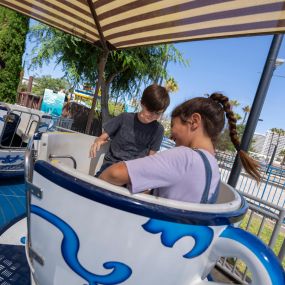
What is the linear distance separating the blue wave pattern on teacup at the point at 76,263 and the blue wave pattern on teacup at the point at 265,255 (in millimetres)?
342

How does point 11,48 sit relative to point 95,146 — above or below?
above

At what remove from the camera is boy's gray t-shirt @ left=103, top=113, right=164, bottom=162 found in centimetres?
198

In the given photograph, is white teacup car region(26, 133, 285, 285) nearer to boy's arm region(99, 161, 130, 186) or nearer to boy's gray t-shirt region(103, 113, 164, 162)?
boy's arm region(99, 161, 130, 186)

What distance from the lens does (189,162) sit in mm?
920

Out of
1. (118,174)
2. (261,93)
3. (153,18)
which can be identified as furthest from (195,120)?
(153,18)

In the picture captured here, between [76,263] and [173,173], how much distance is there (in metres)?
0.39

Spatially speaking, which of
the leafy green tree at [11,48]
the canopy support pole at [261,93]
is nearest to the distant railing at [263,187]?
the canopy support pole at [261,93]

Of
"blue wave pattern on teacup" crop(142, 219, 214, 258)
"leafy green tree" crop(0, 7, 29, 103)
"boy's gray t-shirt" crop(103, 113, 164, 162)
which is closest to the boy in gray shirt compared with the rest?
"boy's gray t-shirt" crop(103, 113, 164, 162)

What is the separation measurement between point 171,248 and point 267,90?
1971mm

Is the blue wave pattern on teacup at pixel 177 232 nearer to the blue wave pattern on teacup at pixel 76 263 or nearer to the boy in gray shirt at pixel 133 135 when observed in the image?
the blue wave pattern on teacup at pixel 76 263

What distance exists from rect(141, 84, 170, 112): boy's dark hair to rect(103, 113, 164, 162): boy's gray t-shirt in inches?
7.8

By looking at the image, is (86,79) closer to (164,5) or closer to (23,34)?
(23,34)

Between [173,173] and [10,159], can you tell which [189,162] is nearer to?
[173,173]

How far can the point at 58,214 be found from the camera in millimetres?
866
